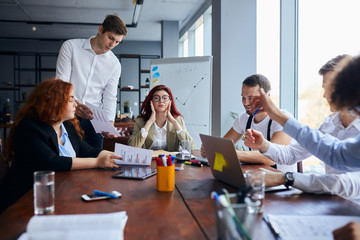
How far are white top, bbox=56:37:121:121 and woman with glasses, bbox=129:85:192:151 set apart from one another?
39 centimetres

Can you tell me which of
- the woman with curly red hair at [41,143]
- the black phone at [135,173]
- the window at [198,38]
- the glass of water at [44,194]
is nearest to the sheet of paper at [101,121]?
the woman with curly red hair at [41,143]

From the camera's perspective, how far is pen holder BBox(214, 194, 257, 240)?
0.62 meters

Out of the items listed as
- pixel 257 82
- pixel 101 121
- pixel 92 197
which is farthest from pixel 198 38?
pixel 92 197

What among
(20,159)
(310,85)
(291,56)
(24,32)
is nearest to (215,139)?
(20,159)

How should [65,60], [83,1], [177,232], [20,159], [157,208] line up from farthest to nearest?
[83,1]
[65,60]
[20,159]
[157,208]
[177,232]

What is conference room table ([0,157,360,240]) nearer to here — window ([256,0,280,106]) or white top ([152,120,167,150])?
white top ([152,120,167,150])

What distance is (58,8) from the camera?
6070 mm

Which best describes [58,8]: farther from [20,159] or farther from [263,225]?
[263,225]

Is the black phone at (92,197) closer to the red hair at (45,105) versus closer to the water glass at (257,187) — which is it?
the water glass at (257,187)

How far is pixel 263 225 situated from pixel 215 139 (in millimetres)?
492

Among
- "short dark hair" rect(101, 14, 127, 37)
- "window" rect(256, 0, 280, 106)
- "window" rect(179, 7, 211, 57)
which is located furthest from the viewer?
"window" rect(179, 7, 211, 57)

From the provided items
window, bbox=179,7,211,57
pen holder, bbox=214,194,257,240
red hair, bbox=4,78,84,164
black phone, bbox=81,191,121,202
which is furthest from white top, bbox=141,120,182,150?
window, bbox=179,7,211,57

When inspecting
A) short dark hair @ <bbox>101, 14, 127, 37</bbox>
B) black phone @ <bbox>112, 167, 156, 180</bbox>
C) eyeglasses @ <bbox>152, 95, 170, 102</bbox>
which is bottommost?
black phone @ <bbox>112, 167, 156, 180</bbox>

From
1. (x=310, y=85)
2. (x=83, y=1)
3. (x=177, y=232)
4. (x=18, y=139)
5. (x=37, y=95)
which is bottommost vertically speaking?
(x=177, y=232)
